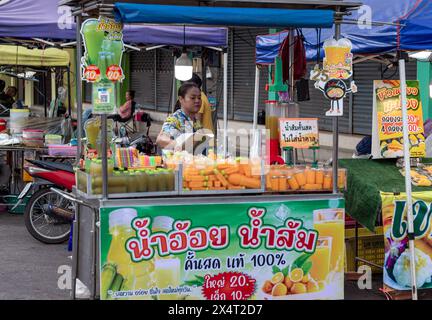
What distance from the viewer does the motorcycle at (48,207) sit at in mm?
9586

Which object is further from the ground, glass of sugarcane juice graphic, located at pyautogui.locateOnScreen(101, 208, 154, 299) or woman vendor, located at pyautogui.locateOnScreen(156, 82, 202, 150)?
woman vendor, located at pyautogui.locateOnScreen(156, 82, 202, 150)

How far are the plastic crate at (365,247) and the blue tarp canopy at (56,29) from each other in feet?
14.1

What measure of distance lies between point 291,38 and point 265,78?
10.6 meters

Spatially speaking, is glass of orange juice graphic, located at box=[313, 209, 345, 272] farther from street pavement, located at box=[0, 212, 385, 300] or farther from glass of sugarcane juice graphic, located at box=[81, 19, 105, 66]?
glass of sugarcane juice graphic, located at box=[81, 19, 105, 66]

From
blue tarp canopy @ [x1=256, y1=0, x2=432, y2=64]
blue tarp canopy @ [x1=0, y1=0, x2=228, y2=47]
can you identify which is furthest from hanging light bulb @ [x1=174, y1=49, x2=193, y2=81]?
blue tarp canopy @ [x1=256, y1=0, x2=432, y2=64]

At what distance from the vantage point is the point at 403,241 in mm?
7164

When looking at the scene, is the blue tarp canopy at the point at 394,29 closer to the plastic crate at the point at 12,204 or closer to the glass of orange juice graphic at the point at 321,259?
the glass of orange juice graphic at the point at 321,259

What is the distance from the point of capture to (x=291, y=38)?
8172 millimetres

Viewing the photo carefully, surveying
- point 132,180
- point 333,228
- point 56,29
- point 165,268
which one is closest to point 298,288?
point 333,228

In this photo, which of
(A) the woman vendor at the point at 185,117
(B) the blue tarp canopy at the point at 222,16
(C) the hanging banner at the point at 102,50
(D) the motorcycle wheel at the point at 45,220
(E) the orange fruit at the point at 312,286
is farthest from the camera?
(D) the motorcycle wheel at the point at 45,220

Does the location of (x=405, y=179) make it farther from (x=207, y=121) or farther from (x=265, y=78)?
(x=265, y=78)

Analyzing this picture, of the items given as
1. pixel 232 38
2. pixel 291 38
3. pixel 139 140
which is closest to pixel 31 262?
pixel 291 38

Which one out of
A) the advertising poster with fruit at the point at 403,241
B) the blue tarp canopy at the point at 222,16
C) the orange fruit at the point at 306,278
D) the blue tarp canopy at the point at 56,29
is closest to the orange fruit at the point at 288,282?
the orange fruit at the point at 306,278

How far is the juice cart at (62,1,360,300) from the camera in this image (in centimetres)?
621
